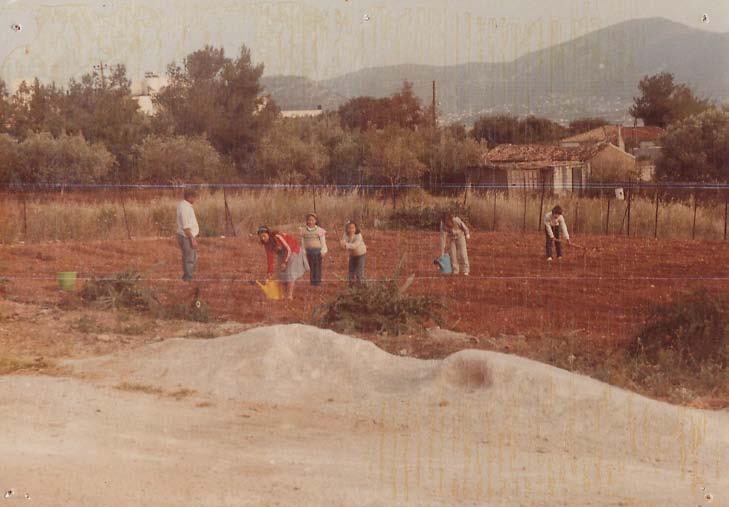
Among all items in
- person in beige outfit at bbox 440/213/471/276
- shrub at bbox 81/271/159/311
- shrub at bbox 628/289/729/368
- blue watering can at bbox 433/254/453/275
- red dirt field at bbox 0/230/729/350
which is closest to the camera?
shrub at bbox 628/289/729/368

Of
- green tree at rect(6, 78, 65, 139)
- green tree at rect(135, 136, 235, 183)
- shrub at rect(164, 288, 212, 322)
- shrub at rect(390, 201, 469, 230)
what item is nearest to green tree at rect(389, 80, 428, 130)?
shrub at rect(390, 201, 469, 230)

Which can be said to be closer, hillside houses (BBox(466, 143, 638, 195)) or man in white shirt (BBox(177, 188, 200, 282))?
man in white shirt (BBox(177, 188, 200, 282))

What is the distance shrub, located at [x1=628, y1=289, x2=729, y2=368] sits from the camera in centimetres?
991

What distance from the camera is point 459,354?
9.01 metres

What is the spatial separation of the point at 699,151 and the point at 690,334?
17869 millimetres

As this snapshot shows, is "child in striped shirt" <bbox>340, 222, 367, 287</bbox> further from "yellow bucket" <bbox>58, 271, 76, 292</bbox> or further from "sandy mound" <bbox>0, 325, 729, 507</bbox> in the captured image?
"yellow bucket" <bbox>58, 271, 76, 292</bbox>

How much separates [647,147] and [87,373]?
28900 millimetres

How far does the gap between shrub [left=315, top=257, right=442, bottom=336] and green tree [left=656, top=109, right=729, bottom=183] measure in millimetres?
16518

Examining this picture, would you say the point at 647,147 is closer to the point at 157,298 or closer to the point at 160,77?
the point at 160,77

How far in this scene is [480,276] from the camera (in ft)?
55.1

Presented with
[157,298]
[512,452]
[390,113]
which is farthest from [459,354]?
[390,113]

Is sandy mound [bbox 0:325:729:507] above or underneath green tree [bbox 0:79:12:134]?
underneath

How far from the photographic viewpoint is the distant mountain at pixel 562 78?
20.2m

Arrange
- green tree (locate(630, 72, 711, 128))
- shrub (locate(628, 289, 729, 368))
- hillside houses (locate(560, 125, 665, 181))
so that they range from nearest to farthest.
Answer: shrub (locate(628, 289, 729, 368))
hillside houses (locate(560, 125, 665, 181))
green tree (locate(630, 72, 711, 128))
